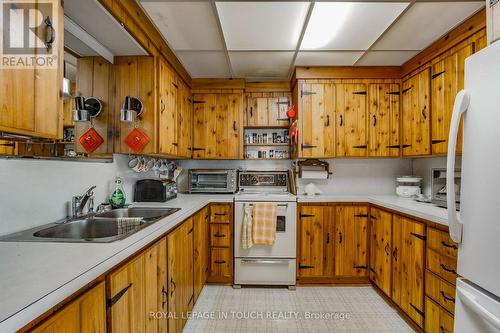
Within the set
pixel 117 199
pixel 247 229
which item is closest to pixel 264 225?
pixel 247 229

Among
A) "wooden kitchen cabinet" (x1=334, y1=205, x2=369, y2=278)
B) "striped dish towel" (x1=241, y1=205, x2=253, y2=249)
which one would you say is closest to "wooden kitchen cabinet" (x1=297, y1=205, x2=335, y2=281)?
"wooden kitchen cabinet" (x1=334, y1=205, x2=369, y2=278)

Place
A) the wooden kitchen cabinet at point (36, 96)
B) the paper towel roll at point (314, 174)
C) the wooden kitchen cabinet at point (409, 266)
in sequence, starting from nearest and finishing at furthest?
the wooden kitchen cabinet at point (36, 96) → the wooden kitchen cabinet at point (409, 266) → the paper towel roll at point (314, 174)

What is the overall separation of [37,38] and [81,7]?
1.93 feet

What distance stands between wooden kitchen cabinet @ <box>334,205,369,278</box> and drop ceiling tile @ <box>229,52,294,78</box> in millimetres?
1685

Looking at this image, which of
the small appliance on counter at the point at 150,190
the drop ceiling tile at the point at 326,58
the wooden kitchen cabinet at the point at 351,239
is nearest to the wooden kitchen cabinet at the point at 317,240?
the wooden kitchen cabinet at the point at 351,239

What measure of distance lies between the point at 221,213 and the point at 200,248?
47 centimetres

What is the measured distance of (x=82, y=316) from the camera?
80 cm

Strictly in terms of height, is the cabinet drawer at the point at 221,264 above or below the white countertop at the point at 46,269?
below

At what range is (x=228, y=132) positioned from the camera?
3.20 metres

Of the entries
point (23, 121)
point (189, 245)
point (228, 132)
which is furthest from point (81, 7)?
point (228, 132)

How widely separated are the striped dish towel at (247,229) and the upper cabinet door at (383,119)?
158cm

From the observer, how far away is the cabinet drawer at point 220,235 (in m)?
2.73

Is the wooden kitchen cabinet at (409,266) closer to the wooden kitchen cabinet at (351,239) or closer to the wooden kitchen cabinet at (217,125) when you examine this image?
the wooden kitchen cabinet at (351,239)

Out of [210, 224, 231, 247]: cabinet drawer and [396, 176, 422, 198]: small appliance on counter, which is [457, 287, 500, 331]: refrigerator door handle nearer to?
[396, 176, 422, 198]: small appliance on counter
